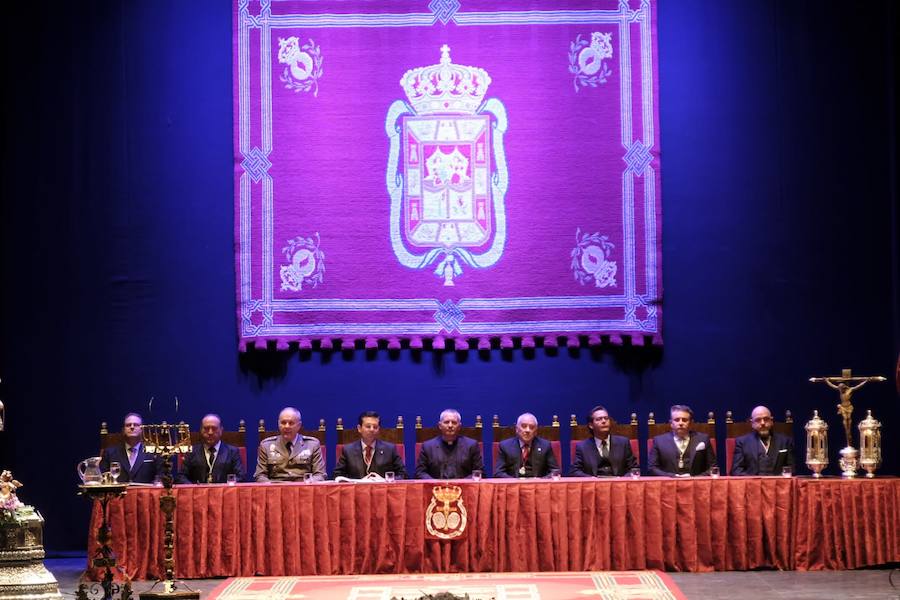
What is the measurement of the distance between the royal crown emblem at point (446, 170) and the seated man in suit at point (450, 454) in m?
1.30

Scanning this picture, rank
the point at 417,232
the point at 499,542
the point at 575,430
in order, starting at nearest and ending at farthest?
the point at 499,542, the point at 575,430, the point at 417,232

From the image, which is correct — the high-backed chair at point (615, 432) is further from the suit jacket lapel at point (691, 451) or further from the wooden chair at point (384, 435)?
the wooden chair at point (384, 435)

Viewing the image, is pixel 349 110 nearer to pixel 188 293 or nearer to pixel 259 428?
pixel 188 293

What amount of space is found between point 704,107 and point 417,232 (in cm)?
230

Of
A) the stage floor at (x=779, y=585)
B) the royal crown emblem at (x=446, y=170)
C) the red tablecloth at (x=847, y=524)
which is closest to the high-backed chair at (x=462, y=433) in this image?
the royal crown emblem at (x=446, y=170)

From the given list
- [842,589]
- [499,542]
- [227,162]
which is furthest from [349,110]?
[842,589]

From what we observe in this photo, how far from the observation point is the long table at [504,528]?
704cm

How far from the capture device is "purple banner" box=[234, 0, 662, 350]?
29.8 feet

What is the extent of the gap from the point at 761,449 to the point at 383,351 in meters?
2.73

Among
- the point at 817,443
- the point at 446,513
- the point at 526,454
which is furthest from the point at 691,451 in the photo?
the point at 446,513

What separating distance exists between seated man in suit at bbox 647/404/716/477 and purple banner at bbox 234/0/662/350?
987 mm

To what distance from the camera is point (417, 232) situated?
360 inches

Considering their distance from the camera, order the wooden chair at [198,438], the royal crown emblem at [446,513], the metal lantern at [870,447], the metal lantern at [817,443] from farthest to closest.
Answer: the wooden chair at [198,438] < the metal lantern at [817,443] < the metal lantern at [870,447] < the royal crown emblem at [446,513]

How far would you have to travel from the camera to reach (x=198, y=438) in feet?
27.6
